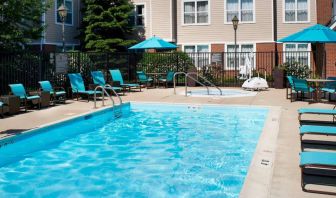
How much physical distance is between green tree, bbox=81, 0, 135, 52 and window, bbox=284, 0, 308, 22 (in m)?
11.3

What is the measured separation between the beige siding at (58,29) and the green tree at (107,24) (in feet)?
4.53

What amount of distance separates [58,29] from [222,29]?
39.8 ft

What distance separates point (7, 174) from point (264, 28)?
932 inches

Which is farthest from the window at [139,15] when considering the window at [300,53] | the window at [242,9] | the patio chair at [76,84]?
the patio chair at [76,84]

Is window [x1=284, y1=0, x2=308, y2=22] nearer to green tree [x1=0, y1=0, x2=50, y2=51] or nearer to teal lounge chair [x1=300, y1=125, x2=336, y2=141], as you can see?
green tree [x1=0, y1=0, x2=50, y2=51]

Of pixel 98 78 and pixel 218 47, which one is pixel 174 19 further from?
pixel 98 78

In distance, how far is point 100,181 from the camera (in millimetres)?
7180

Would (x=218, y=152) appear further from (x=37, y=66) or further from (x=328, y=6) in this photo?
(x=328, y=6)

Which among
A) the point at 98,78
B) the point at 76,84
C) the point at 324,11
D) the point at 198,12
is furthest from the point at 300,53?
the point at 76,84

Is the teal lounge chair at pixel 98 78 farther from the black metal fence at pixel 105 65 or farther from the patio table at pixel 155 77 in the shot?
the patio table at pixel 155 77

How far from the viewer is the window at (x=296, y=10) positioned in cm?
2758

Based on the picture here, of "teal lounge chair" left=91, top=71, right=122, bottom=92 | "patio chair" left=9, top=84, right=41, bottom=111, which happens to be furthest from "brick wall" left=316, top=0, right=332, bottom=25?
"patio chair" left=9, top=84, right=41, bottom=111

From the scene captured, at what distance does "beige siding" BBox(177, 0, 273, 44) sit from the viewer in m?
28.0

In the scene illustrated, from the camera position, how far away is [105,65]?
69.3 ft
